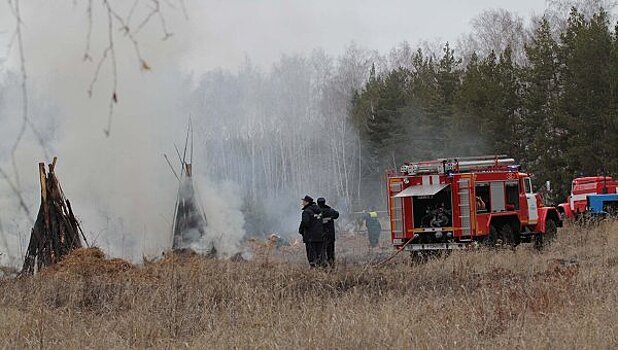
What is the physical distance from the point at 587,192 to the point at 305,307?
18.7 meters

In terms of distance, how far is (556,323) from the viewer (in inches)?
281

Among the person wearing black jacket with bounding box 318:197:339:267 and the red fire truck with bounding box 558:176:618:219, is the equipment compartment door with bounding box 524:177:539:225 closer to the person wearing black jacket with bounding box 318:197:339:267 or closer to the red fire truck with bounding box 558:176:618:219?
the person wearing black jacket with bounding box 318:197:339:267

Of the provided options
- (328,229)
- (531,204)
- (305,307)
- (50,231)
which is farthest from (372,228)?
(305,307)

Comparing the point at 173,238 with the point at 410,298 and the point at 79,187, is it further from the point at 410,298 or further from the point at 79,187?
the point at 410,298

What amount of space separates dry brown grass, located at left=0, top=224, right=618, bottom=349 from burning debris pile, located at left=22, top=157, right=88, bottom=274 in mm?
1652

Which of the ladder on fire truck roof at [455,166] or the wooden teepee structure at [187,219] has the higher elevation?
the ladder on fire truck roof at [455,166]

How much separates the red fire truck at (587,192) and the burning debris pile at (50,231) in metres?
15.4

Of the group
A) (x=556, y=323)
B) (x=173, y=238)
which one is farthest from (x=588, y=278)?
(x=173, y=238)

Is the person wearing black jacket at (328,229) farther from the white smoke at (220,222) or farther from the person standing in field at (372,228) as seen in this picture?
the person standing in field at (372,228)

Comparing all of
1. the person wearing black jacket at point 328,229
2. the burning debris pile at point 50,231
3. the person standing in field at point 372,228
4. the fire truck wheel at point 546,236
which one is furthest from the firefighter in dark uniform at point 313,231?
the person standing in field at point 372,228

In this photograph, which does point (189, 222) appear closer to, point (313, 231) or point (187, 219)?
point (187, 219)

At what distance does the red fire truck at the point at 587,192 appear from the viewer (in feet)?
80.9

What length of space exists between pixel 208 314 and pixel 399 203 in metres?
9.56

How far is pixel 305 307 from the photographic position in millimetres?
8523
